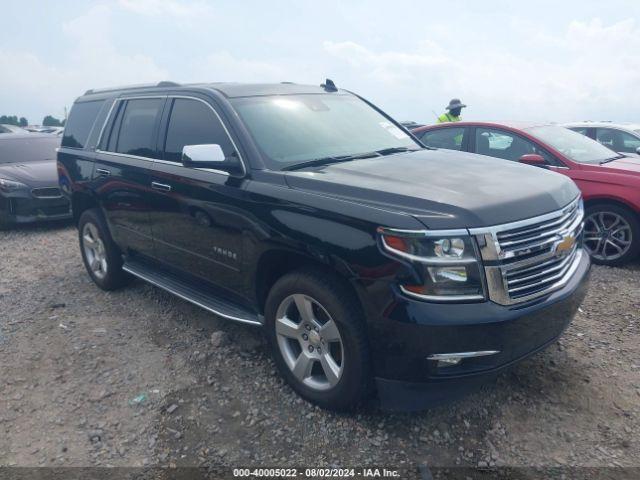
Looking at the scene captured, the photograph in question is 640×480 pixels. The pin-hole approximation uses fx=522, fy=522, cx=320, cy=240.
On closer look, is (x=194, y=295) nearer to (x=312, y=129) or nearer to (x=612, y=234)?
(x=312, y=129)

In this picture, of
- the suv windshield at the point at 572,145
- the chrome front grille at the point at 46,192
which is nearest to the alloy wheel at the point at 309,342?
the suv windshield at the point at 572,145

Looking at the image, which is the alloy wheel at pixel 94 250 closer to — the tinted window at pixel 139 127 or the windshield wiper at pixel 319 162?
the tinted window at pixel 139 127

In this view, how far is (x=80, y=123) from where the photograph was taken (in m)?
5.43

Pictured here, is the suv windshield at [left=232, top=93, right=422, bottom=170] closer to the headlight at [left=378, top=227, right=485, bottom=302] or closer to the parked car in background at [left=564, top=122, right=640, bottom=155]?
the headlight at [left=378, top=227, right=485, bottom=302]

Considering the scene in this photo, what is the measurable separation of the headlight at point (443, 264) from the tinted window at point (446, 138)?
445 cm

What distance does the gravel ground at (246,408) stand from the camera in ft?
9.28

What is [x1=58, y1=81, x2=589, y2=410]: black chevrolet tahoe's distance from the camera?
255 centimetres

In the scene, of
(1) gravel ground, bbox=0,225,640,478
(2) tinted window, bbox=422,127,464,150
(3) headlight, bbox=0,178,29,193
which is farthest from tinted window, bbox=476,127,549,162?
(3) headlight, bbox=0,178,29,193

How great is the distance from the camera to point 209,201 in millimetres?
3578

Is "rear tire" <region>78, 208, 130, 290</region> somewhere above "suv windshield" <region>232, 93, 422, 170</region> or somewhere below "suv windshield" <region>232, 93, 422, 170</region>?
below

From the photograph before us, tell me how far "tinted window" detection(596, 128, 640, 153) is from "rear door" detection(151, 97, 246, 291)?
7.30 meters

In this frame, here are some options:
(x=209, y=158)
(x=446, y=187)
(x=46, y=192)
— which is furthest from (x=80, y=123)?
(x=446, y=187)

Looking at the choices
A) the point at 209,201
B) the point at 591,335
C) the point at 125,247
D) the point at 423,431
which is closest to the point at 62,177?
the point at 125,247

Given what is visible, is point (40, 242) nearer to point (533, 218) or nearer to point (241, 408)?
point (241, 408)
